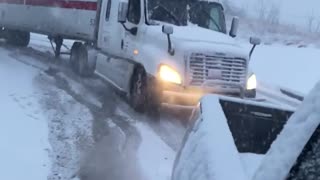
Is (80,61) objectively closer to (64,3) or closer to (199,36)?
(64,3)

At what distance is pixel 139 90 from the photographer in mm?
11609

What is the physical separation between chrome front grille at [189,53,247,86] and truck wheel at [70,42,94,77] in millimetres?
5721

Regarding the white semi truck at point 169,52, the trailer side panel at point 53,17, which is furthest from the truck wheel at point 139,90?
the trailer side panel at point 53,17

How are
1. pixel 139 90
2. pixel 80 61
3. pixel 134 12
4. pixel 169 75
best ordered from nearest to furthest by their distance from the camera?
pixel 169 75
pixel 139 90
pixel 134 12
pixel 80 61

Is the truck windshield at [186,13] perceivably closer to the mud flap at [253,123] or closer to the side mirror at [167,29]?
the side mirror at [167,29]

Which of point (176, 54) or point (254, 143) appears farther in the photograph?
point (176, 54)

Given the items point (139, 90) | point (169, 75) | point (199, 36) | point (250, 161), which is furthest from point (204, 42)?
point (250, 161)

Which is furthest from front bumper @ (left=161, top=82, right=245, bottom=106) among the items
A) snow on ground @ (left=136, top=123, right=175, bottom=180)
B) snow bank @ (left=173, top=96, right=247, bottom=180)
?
snow bank @ (left=173, top=96, right=247, bottom=180)

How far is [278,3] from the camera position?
71.9 meters

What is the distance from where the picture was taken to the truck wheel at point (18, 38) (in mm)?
22469

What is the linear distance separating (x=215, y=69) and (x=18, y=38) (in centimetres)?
1331

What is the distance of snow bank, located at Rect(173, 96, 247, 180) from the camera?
2.59m

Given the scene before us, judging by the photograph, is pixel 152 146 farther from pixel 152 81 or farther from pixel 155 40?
pixel 155 40

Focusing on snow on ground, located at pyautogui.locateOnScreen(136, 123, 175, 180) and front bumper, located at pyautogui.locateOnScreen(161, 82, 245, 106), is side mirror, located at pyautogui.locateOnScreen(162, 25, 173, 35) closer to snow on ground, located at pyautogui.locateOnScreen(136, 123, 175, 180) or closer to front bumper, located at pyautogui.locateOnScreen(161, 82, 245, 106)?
front bumper, located at pyautogui.locateOnScreen(161, 82, 245, 106)
